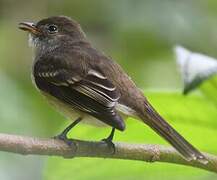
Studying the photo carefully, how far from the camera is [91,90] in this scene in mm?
3418

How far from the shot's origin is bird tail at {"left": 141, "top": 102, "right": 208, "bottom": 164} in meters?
2.77

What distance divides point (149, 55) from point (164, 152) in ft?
10.1

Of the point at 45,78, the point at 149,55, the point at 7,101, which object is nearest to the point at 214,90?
the point at 45,78

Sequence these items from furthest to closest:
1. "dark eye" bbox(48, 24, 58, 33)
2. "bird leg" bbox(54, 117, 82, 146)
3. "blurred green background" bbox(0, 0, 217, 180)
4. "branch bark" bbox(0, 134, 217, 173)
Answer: "blurred green background" bbox(0, 0, 217, 180) < "dark eye" bbox(48, 24, 58, 33) < "bird leg" bbox(54, 117, 82, 146) < "branch bark" bbox(0, 134, 217, 173)

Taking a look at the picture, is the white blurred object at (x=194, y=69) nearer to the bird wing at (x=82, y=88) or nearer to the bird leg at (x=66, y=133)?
the bird wing at (x=82, y=88)

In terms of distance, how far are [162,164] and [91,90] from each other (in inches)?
25.8

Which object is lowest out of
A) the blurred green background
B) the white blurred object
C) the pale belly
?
the blurred green background

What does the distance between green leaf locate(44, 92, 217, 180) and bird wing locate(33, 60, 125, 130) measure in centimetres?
20

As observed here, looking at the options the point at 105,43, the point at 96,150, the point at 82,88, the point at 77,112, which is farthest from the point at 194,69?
the point at 105,43

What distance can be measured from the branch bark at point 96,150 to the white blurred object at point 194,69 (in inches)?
11.3

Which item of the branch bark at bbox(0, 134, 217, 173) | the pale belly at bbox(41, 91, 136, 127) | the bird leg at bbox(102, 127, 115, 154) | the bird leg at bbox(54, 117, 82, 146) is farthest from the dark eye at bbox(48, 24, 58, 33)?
the branch bark at bbox(0, 134, 217, 173)

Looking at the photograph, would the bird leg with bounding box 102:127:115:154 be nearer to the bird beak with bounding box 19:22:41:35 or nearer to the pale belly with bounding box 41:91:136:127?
the pale belly with bounding box 41:91:136:127

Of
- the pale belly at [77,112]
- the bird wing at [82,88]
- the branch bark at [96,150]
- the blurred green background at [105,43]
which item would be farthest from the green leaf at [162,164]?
the blurred green background at [105,43]

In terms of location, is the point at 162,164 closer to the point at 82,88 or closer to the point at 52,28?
the point at 82,88
